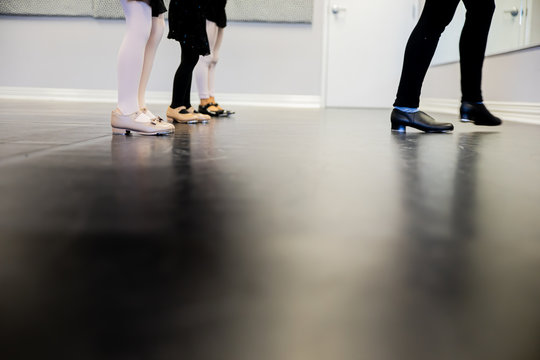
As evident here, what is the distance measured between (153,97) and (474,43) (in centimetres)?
395

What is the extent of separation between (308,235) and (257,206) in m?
0.14

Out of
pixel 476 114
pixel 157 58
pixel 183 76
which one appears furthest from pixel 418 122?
pixel 157 58

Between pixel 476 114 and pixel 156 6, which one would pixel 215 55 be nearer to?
pixel 156 6

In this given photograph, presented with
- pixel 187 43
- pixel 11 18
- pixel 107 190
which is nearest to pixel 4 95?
pixel 11 18

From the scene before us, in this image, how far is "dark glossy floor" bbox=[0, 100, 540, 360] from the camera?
309mm

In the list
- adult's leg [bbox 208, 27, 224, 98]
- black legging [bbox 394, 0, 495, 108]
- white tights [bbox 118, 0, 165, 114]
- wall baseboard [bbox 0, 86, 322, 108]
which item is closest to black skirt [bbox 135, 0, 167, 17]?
white tights [bbox 118, 0, 165, 114]

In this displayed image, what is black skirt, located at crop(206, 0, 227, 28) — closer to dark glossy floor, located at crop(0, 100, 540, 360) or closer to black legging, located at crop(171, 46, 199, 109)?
black legging, located at crop(171, 46, 199, 109)

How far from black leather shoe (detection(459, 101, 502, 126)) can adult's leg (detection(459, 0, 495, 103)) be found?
0.02m

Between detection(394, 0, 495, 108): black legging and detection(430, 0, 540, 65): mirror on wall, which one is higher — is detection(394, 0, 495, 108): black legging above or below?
below

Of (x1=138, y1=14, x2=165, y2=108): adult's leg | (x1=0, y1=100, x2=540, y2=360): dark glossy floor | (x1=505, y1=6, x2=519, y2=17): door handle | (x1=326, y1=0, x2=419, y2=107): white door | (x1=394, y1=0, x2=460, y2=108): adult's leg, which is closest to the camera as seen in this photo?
(x1=0, y1=100, x2=540, y2=360): dark glossy floor

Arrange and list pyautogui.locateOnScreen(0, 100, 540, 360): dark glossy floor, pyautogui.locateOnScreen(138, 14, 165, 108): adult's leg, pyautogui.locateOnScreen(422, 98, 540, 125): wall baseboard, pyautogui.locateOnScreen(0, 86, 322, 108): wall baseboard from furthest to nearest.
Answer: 1. pyautogui.locateOnScreen(0, 86, 322, 108): wall baseboard
2. pyautogui.locateOnScreen(422, 98, 540, 125): wall baseboard
3. pyautogui.locateOnScreen(138, 14, 165, 108): adult's leg
4. pyautogui.locateOnScreen(0, 100, 540, 360): dark glossy floor

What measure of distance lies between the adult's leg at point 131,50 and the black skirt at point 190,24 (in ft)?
2.24

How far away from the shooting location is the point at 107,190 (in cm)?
71

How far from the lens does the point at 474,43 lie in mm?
2025
